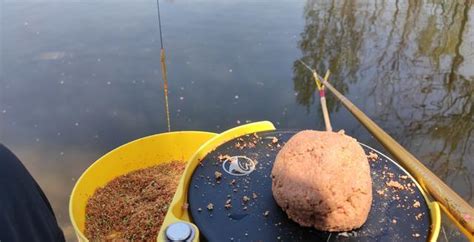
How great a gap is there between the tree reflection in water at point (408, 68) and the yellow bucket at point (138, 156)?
5.25ft

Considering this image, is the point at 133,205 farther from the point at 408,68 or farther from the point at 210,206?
the point at 408,68

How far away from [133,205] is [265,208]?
2.66ft

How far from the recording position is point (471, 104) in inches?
138

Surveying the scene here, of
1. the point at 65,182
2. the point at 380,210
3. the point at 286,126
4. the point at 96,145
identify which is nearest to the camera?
the point at 380,210

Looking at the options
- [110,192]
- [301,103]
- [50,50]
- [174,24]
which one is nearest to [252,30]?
[174,24]

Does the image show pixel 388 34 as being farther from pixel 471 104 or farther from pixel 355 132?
pixel 355 132

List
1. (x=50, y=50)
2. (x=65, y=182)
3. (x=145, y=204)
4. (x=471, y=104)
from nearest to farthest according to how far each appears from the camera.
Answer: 1. (x=145, y=204)
2. (x=65, y=182)
3. (x=471, y=104)
4. (x=50, y=50)

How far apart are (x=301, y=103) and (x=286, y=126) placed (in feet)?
1.24

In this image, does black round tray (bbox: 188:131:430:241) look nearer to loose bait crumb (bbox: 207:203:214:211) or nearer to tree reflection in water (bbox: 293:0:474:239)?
loose bait crumb (bbox: 207:203:214:211)

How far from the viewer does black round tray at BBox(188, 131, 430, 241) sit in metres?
1.34

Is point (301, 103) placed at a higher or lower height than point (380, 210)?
lower

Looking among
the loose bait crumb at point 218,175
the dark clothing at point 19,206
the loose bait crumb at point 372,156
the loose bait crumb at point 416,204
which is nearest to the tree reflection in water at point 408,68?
the loose bait crumb at point 372,156

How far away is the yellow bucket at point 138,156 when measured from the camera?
1.91m

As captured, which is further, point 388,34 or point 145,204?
point 388,34
